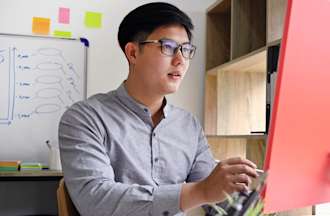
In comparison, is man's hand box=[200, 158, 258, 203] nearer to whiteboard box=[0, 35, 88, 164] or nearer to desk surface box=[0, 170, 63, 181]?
desk surface box=[0, 170, 63, 181]

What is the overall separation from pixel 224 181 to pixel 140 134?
55cm

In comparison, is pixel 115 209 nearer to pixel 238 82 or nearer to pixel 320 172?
pixel 320 172

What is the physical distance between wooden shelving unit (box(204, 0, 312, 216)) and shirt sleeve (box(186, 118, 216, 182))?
0.80 metres

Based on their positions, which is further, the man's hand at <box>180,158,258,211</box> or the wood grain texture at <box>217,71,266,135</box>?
the wood grain texture at <box>217,71,266,135</box>

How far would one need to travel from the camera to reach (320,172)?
2.18 ft

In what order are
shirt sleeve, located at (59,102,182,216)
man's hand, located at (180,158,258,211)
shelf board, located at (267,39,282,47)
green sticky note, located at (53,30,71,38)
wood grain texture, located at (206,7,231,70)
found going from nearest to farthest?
man's hand, located at (180,158,258,211) < shirt sleeve, located at (59,102,182,216) < shelf board, located at (267,39,282,47) < green sticky note, located at (53,30,71,38) < wood grain texture, located at (206,7,231,70)

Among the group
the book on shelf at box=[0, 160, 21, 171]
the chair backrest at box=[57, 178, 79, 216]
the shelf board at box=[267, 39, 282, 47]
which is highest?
the shelf board at box=[267, 39, 282, 47]

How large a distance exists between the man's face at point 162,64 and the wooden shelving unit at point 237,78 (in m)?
0.92

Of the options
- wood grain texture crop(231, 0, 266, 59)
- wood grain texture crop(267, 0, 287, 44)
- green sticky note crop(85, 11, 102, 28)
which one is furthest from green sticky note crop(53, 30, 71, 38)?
wood grain texture crop(267, 0, 287, 44)

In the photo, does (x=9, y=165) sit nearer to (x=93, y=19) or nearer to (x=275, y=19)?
(x=93, y=19)

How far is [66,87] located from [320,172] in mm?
2214

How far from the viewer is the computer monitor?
59 centimetres

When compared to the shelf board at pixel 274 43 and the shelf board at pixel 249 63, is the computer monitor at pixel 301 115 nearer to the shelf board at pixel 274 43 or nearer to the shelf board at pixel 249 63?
the shelf board at pixel 274 43

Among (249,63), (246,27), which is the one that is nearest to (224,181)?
(249,63)
